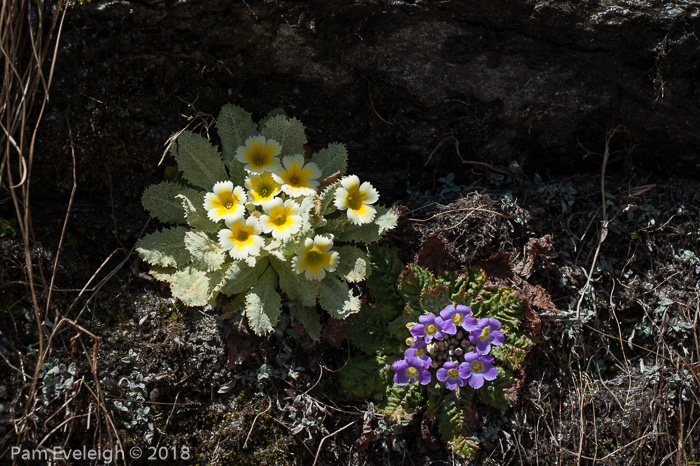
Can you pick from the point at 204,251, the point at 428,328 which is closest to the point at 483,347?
the point at 428,328

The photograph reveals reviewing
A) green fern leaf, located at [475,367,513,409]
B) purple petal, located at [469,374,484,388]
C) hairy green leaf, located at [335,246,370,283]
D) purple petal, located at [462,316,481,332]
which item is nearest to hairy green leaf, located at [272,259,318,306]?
hairy green leaf, located at [335,246,370,283]

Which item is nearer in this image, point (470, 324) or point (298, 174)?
point (470, 324)

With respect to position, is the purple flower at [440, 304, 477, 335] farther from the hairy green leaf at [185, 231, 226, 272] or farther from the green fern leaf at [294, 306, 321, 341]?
the hairy green leaf at [185, 231, 226, 272]

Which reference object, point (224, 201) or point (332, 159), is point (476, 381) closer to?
point (332, 159)

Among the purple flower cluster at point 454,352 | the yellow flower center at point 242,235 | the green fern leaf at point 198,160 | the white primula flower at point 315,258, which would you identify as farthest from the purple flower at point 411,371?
the green fern leaf at point 198,160

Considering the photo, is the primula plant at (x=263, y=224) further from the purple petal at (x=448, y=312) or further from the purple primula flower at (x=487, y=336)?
the purple primula flower at (x=487, y=336)

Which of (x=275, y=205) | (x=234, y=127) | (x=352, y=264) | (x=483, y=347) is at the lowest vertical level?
(x=483, y=347)
